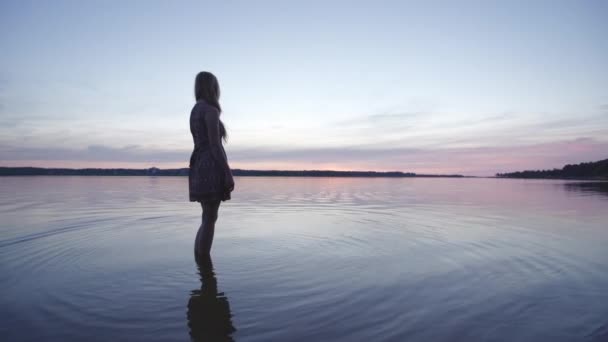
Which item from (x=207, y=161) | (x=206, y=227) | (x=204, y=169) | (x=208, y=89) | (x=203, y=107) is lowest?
(x=206, y=227)

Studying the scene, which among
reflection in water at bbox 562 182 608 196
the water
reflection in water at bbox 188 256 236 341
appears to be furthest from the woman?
reflection in water at bbox 562 182 608 196

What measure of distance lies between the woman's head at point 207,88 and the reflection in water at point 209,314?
2.66 meters

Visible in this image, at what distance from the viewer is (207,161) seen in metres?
4.95

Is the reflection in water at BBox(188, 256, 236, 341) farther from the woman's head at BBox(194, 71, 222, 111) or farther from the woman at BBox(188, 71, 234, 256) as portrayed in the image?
the woman's head at BBox(194, 71, 222, 111)

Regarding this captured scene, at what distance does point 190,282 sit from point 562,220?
34.3 ft

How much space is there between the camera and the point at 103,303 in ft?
11.0

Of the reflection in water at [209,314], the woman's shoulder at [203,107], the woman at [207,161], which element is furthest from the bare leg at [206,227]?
the woman's shoulder at [203,107]

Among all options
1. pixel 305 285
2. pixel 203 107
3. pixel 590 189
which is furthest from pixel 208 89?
pixel 590 189

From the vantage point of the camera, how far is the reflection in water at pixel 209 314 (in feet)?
8.99

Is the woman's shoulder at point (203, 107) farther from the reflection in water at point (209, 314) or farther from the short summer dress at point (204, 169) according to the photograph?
the reflection in water at point (209, 314)

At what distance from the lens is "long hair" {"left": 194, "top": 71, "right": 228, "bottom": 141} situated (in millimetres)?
5090

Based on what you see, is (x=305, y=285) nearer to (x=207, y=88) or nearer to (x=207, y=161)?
(x=207, y=161)

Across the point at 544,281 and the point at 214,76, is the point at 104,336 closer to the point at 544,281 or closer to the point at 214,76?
the point at 214,76

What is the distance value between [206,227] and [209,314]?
6.72 ft
